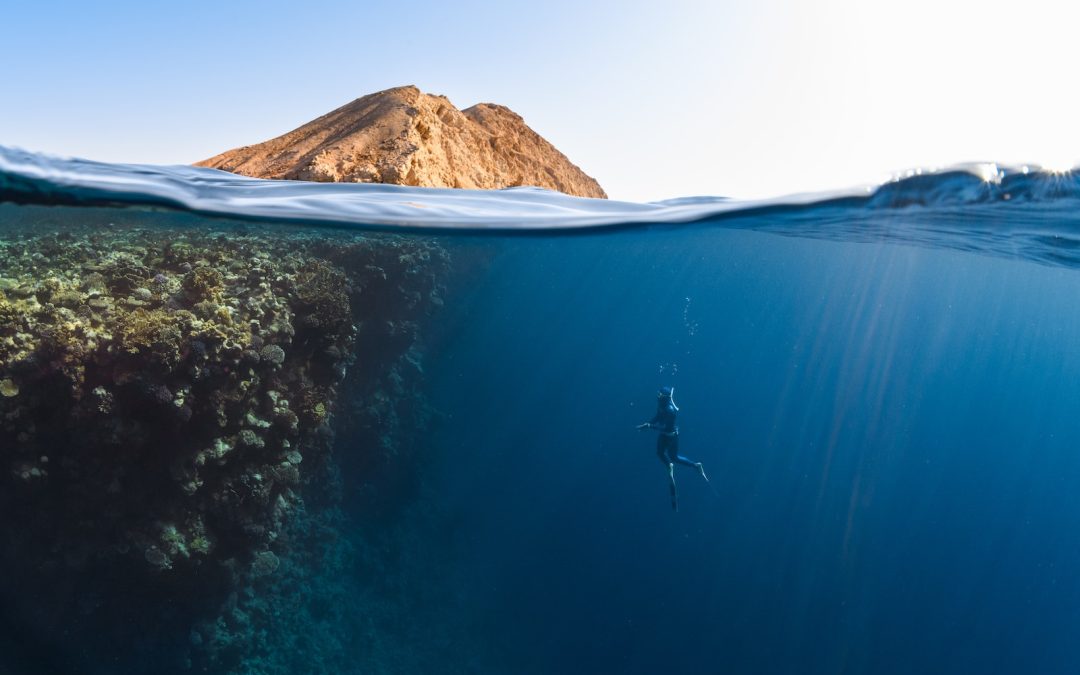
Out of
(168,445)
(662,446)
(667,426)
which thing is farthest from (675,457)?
(168,445)

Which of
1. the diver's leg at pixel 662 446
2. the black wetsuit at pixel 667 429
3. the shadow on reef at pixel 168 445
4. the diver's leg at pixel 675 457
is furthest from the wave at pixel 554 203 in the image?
the diver's leg at pixel 675 457

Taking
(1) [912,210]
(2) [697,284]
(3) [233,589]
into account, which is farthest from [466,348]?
(2) [697,284]

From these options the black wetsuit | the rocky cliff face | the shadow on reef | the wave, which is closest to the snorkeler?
the black wetsuit

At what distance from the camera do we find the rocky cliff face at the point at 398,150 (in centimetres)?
965

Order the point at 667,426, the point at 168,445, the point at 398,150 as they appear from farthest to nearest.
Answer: the point at 667,426 < the point at 398,150 < the point at 168,445

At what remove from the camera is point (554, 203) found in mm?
10906

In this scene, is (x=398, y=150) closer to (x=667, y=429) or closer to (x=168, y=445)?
(x=168, y=445)

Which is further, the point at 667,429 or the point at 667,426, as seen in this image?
the point at 667,429

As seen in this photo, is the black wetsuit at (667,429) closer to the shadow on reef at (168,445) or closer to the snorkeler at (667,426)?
the snorkeler at (667,426)

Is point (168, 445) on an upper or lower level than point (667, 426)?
upper

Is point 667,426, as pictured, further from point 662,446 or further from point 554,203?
point 554,203

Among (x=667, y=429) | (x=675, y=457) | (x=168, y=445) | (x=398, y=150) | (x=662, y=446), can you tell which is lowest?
(x=675, y=457)

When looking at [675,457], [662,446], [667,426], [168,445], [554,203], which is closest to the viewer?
[168,445]

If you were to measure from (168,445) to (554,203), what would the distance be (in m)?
7.74
